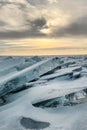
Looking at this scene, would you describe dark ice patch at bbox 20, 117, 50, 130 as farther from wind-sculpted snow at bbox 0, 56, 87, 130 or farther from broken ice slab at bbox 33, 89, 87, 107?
broken ice slab at bbox 33, 89, 87, 107

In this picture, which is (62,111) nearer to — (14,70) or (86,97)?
(86,97)

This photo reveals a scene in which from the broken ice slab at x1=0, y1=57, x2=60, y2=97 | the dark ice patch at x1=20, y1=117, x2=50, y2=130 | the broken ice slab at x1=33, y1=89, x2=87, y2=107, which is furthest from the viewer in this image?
the broken ice slab at x1=0, y1=57, x2=60, y2=97

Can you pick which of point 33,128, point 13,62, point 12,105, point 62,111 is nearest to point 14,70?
point 13,62

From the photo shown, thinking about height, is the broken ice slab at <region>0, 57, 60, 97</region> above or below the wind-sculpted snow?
above

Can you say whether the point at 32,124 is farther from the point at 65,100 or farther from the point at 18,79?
the point at 18,79

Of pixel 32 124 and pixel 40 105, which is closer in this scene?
pixel 32 124

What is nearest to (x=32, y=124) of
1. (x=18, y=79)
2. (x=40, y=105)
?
(x=40, y=105)

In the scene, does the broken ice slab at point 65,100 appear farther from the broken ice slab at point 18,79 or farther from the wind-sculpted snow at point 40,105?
the broken ice slab at point 18,79

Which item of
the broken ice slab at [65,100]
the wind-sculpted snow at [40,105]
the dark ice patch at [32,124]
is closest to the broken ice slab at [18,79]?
the wind-sculpted snow at [40,105]

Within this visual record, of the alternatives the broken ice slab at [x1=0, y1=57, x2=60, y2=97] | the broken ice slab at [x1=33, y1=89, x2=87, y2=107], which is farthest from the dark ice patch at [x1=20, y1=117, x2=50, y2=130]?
the broken ice slab at [x1=0, y1=57, x2=60, y2=97]

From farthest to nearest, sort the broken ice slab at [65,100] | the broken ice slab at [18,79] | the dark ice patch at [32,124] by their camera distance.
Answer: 1. the broken ice slab at [18,79]
2. the broken ice slab at [65,100]
3. the dark ice patch at [32,124]

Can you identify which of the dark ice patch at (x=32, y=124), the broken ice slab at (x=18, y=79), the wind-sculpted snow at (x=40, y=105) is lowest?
the dark ice patch at (x=32, y=124)
